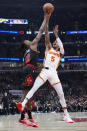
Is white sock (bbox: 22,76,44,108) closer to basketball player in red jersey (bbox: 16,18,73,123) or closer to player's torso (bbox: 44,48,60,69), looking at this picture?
basketball player in red jersey (bbox: 16,18,73,123)

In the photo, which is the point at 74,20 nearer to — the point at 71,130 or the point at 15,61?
the point at 15,61

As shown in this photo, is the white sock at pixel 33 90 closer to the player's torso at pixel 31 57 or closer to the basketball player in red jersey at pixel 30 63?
the basketball player in red jersey at pixel 30 63

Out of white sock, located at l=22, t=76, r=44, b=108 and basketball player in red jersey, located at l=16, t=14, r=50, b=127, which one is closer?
white sock, located at l=22, t=76, r=44, b=108

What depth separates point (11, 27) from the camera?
4634 centimetres

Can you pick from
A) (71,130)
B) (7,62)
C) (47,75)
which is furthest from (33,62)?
(7,62)

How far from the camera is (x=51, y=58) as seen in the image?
5969mm

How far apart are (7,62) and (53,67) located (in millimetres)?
36934

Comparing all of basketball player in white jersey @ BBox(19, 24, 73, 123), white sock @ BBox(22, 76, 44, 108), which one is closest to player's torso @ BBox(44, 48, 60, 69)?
basketball player in white jersey @ BBox(19, 24, 73, 123)

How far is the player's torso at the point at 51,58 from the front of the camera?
5965 millimetres

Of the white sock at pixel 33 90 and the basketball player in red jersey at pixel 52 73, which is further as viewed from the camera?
the basketball player in red jersey at pixel 52 73

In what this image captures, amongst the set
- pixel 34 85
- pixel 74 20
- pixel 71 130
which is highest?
pixel 74 20

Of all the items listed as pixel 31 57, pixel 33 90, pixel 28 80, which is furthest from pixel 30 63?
pixel 33 90

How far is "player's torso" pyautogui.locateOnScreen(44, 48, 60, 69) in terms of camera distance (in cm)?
596

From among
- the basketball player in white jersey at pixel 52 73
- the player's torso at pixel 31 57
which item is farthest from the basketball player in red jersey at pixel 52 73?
the player's torso at pixel 31 57
